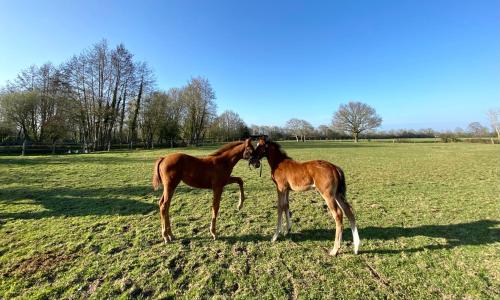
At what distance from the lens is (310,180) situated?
13.8 feet

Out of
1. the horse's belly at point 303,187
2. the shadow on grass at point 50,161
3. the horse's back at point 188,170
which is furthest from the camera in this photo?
the shadow on grass at point 50,161

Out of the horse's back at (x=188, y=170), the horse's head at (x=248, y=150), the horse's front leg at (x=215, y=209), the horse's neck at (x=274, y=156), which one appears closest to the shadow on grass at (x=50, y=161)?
the horse's back at (x=188, y=170)

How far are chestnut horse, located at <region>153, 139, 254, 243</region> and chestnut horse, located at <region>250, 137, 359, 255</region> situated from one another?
0.44 meters

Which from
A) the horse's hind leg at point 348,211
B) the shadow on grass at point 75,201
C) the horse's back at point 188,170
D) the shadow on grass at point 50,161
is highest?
the horse's back at point 188,170

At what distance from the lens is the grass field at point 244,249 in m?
2.99

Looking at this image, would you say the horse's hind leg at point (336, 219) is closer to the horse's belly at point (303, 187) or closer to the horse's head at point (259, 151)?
the horse's belly at point (303, 187)

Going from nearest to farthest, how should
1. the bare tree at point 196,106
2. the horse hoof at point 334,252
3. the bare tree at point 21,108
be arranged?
the horse hoof at point 334,252
the bare tree at point 21,108
the bare tree at point 196,106

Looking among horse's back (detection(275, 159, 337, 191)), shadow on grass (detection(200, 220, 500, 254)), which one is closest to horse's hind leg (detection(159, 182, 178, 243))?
shadow on grass (detection(200, 220, 500, 254))

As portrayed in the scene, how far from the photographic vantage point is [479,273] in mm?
3262

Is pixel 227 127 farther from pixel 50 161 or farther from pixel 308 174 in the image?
pixel 308 174

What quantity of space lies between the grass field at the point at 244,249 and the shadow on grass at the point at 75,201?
0.16 feet

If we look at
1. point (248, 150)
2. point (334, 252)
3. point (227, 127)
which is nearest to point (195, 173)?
point (248, 150)

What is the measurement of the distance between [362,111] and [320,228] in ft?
197

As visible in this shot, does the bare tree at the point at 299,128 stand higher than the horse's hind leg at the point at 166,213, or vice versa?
the bare tree at the point at 299,128
